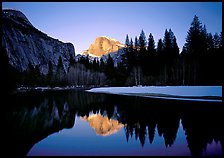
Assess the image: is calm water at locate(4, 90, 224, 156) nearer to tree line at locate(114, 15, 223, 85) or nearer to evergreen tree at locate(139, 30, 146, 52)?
tree line at locate(114, 15, 223, 85)

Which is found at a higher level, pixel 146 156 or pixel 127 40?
pixel 127 40

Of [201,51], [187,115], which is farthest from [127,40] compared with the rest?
[187,115]

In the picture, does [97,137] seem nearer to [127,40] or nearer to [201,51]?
[201,51]

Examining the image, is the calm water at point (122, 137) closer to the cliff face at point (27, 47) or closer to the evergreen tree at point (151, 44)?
the evergreen tree at point (151, 44)

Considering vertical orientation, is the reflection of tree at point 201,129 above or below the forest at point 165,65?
below

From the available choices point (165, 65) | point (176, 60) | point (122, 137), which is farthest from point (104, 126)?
point (176, 60)

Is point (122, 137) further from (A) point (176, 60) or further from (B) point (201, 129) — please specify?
(A) point (176, 60)

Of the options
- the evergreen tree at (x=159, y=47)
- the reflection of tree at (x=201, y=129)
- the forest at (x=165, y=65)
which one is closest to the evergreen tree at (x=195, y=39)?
the forest at (x=165, y=65)
